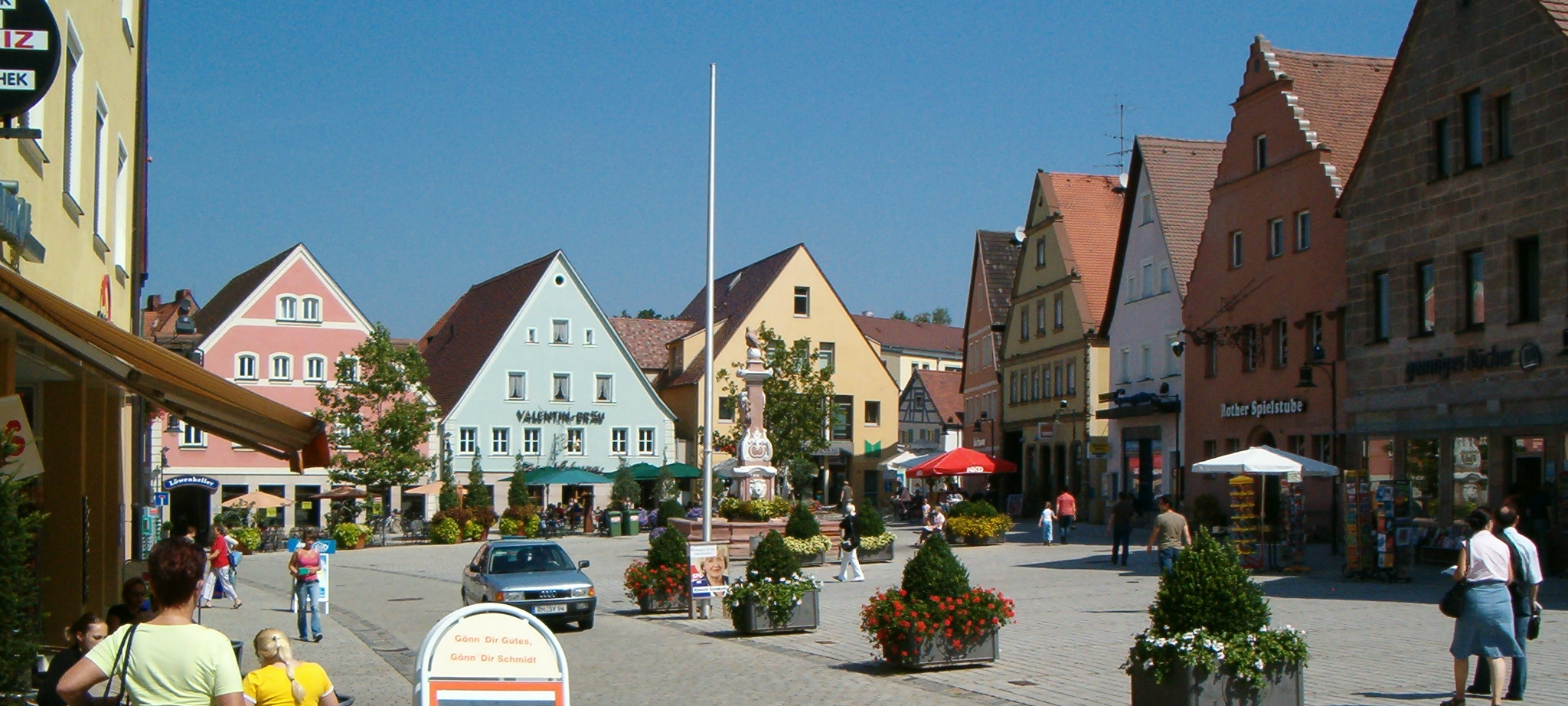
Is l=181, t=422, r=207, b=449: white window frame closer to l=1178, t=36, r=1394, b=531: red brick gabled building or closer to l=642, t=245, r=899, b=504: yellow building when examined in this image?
l=642, t=245, r=899, b=504: yellow building

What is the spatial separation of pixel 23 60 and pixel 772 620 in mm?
11459

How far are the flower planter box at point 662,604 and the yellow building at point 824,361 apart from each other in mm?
48087

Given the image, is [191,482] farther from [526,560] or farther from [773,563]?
[773,563]

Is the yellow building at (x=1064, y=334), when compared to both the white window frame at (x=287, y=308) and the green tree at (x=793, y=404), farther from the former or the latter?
the white window frame at (x=287, y=308)

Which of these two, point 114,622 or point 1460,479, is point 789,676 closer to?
point 114,622

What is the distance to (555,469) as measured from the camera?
189 ft

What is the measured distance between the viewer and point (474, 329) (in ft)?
237

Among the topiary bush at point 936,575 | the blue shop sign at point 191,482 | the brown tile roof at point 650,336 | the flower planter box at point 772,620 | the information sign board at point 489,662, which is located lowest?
the flower planter box at point 772,620

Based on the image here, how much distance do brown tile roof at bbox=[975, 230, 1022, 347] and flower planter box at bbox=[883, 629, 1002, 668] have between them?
1923 inches

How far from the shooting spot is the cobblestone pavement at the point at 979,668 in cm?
1370

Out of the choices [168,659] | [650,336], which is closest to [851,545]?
[168,659]

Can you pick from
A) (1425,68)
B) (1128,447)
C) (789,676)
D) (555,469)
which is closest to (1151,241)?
(1128,447)

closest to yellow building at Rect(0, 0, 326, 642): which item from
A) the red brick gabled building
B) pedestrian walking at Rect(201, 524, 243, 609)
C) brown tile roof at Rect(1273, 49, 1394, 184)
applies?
pedestrian walking at Rect(201, 524, 243, 609)

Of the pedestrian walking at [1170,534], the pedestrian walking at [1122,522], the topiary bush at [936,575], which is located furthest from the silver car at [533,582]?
the pedestrian walking at [1122,522]
